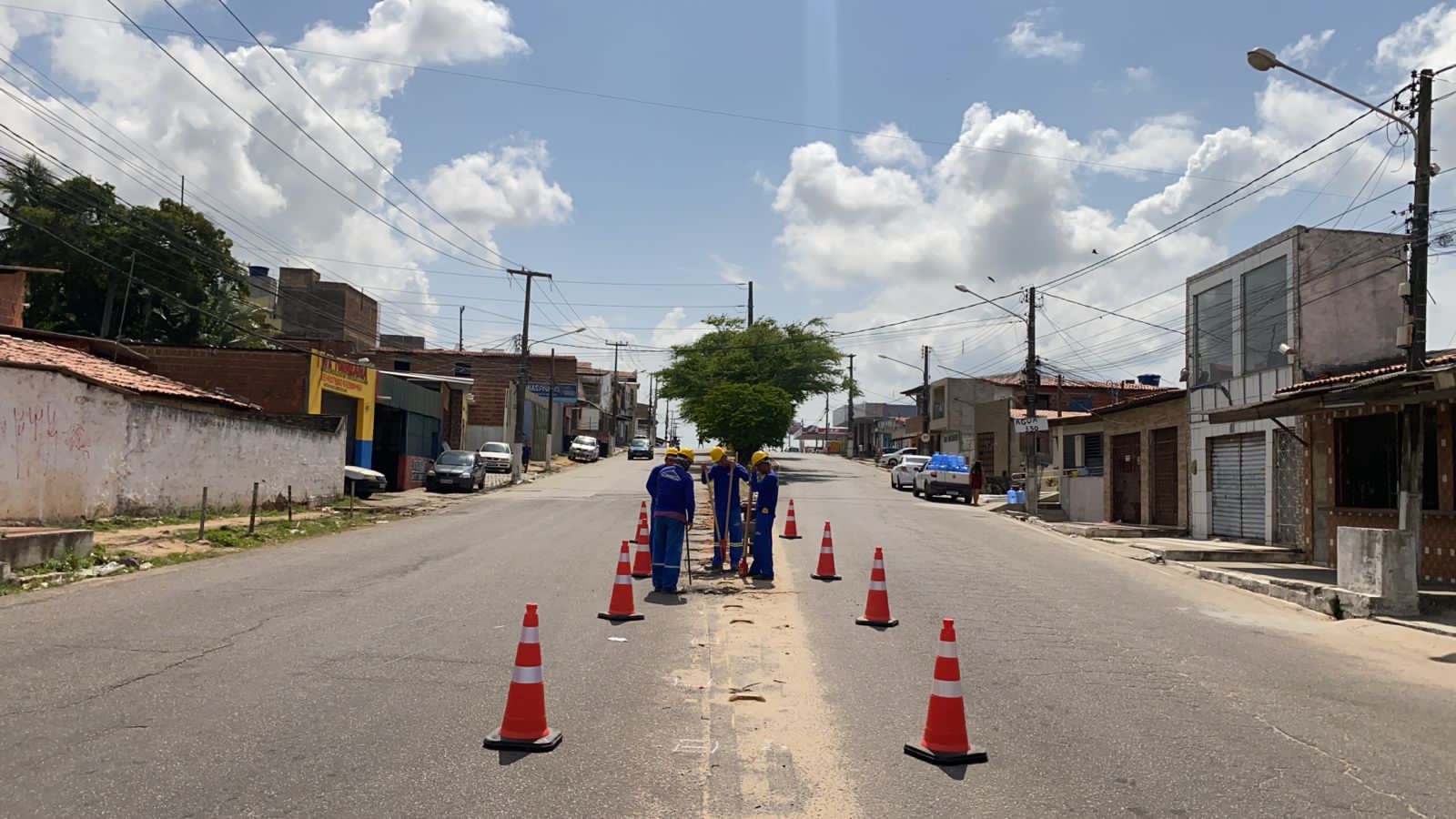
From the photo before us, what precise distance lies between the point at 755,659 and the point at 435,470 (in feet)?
95.1

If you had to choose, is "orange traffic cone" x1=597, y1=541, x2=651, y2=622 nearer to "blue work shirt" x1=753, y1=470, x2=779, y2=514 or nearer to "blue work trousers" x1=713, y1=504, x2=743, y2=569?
"blue work shirt" x1=753, y1=470, x2=779, y2=514

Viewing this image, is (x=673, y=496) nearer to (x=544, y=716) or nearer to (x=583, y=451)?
(x=544, y=716)

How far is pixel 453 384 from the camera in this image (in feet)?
154

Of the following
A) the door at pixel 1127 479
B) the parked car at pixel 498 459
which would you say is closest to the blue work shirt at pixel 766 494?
the door at pixel 1127 479

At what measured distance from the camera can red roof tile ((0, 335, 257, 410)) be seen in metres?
17.0

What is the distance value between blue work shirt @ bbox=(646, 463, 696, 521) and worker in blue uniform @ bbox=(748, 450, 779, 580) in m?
1.48

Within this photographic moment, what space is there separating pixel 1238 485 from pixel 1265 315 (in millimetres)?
3487

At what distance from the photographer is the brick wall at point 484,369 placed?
2251 inches

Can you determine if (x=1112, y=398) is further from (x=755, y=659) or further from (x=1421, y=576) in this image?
(x=755, y=659)

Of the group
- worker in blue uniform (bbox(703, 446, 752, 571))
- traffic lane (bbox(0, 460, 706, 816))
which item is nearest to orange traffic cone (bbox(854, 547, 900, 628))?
traffic lane (bbox(0, 460, 706, 816))

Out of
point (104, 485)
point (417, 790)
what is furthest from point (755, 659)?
point (104, 485)

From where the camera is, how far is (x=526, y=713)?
5.64 metres

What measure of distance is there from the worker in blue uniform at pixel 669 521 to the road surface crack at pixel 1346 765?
6.25 metres

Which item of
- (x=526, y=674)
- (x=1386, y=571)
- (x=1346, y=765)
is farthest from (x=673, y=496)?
(x=1386, y=571)
